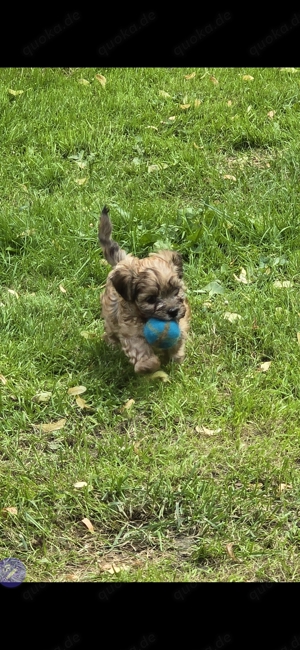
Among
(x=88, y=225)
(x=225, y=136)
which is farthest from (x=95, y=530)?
(x=225, y=136)

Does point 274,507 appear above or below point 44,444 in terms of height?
below

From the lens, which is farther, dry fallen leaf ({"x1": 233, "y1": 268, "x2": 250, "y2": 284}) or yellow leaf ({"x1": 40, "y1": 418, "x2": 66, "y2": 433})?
dry fallen leaf ({"x1": 233, "y1": 268, "x2": 250, "y2": 284})

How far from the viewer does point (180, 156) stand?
7855mm

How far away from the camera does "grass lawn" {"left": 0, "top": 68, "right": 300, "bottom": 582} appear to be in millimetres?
4367

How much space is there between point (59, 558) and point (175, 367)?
1.59m

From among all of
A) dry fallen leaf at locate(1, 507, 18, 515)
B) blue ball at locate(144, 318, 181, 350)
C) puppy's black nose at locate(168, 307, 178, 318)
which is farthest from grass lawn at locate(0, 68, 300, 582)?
puppy's black nose at locate(168, 307, 178, 318)

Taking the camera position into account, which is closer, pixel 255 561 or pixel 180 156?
pixel 255 561

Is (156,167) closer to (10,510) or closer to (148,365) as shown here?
(148,365)

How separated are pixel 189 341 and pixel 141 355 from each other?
0.53 m

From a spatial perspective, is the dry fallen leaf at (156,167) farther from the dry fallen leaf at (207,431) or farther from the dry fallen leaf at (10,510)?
the dry fallen leaf at (10,510)

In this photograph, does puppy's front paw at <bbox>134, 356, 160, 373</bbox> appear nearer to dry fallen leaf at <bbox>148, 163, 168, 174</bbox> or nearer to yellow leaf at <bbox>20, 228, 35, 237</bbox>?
yellow leaf at <bbox>20, 228, 35, 237</bbox>

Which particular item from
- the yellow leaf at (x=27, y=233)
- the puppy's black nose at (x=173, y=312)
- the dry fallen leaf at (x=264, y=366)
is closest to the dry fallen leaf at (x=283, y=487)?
the dry fallen leaf at (x=264, y=366)

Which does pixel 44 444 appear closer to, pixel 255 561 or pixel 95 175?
pixel 255 561

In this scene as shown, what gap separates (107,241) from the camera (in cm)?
570
